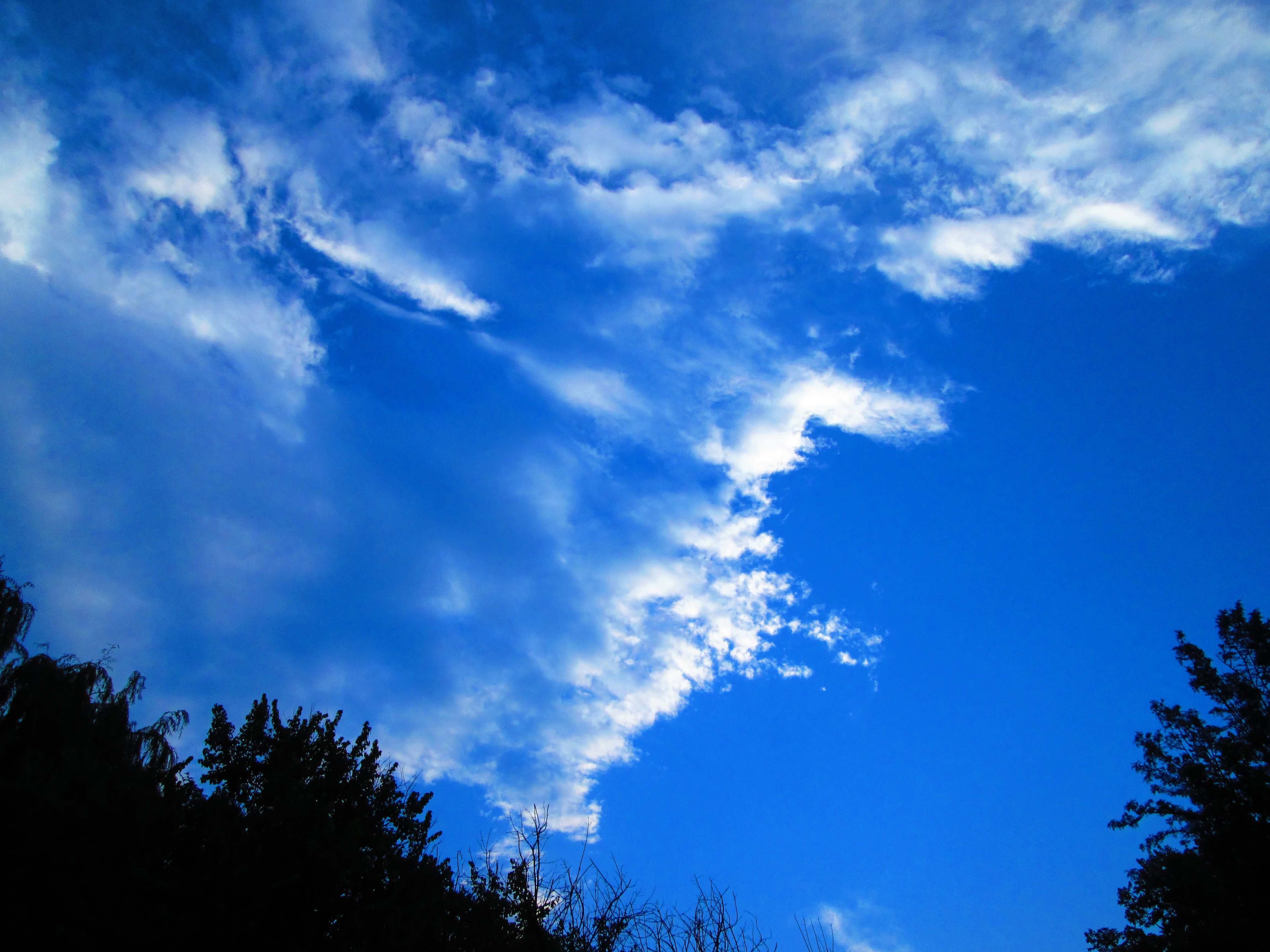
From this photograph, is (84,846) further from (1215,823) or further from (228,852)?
(1215,823)

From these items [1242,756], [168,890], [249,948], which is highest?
[1242,756]

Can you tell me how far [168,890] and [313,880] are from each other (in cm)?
203

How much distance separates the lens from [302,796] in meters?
11.4

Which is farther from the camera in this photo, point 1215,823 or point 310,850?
point 1215,823

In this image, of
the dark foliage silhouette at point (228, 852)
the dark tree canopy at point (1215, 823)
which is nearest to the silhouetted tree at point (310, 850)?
the dark foliage silhouette at point (228, 852)

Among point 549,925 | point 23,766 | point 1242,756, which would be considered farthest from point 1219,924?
point 23,766

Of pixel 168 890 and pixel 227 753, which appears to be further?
pixel 227 753

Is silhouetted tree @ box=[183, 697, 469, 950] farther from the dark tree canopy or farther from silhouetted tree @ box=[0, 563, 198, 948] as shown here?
the dark tree canopy

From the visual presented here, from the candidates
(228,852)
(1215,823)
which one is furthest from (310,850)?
(1215,823)

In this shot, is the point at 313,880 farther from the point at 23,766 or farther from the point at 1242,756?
the point at 1242,756

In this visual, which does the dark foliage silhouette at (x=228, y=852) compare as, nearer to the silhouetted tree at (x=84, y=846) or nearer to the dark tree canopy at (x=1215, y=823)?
the silhouetted tree at (x=84, y=846)

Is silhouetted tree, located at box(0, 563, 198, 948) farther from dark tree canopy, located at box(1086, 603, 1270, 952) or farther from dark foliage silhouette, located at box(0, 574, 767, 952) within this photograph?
dark tree canopy, located at box(1086, 603, 1270, 952)

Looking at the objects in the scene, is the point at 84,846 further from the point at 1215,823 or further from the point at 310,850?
the point at 1215,823

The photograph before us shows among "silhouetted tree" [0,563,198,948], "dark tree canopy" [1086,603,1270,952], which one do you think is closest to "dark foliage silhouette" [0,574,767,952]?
"silhouetted tree" [0,563,198,948]
